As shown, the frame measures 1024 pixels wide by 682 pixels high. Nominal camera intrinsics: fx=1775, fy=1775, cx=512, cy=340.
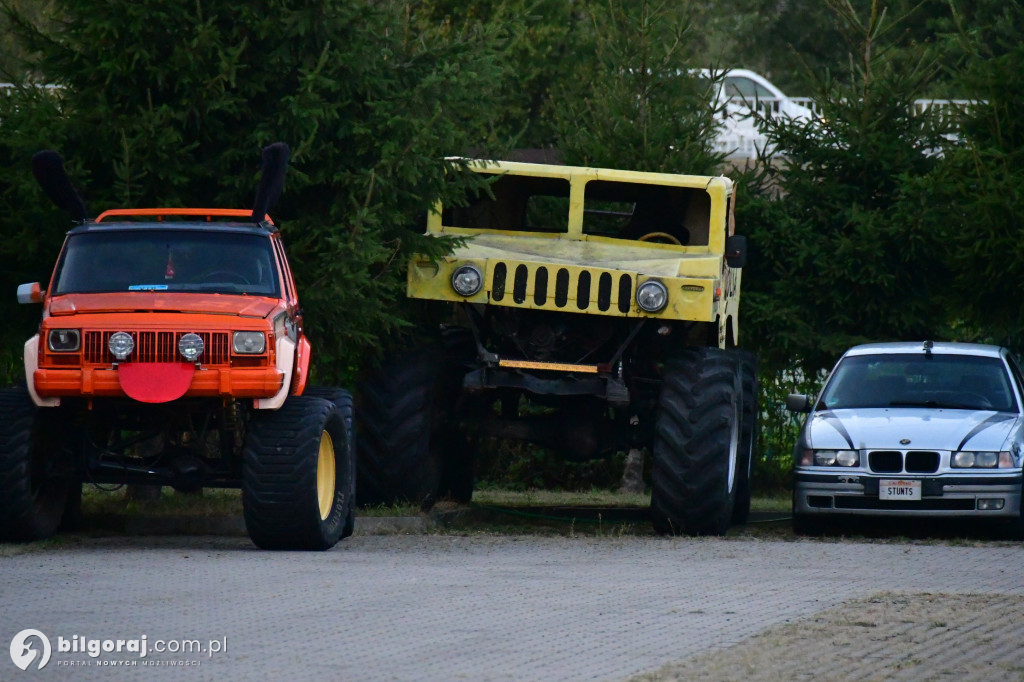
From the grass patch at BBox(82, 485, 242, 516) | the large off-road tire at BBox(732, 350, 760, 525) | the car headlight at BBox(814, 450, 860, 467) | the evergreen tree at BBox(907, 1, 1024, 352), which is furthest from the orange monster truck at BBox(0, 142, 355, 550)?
the evergreen tree at BBox(907, 1, 1024, 352)

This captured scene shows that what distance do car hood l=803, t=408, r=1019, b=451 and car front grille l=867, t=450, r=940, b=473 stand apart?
0.18ft

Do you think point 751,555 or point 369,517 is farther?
point 369,517

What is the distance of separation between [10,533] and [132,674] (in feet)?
16.5

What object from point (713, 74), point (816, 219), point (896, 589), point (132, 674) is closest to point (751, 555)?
point (896, 589)

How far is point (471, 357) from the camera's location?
15.4 meters

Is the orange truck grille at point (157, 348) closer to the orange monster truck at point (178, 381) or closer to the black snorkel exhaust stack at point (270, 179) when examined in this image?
the orange monster truck at point (178, 381)

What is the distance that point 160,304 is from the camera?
11.8 metres

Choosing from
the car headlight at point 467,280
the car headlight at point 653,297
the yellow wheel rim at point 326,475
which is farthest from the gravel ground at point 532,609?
the car headlight at point 467,280

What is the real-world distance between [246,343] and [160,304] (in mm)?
657

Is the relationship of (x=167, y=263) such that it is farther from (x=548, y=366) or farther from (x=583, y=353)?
(x=583, y=353)

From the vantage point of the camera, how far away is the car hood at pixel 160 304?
11805 mm

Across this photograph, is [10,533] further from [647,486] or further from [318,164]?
[647,486]

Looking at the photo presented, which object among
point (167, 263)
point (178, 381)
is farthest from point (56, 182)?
point (178, 381)

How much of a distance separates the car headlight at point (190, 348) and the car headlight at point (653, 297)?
3917 mm
